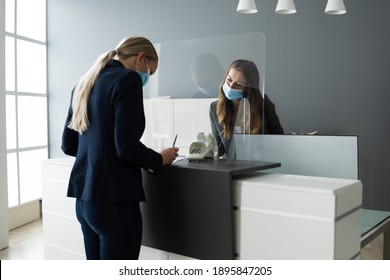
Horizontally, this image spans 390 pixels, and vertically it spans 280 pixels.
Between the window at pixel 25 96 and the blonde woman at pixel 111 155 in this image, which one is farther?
the window at pixel 25 96

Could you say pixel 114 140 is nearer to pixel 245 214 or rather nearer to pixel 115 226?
pixel 115 226

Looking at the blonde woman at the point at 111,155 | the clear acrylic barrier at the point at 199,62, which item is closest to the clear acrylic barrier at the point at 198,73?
the clear acrylic barrier at the point at 199,62

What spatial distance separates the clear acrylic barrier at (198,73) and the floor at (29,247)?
1.85m

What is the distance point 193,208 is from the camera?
2020mm

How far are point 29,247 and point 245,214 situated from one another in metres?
2.70

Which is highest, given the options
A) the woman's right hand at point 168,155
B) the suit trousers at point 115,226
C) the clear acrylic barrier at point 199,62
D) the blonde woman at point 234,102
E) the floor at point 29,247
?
the clear acrylic barrier at point 199,62

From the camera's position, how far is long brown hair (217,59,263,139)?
85.6 inches

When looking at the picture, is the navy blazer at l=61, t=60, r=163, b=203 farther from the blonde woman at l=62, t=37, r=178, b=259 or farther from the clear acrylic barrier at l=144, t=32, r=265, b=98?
the clear acrylic barrier at l=144, t=32, r=265, b=98

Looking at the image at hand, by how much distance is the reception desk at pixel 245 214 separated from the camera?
5.67 feet

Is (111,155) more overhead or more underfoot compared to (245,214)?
more overhead

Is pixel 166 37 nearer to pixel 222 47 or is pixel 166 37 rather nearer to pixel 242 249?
pixel 222 47

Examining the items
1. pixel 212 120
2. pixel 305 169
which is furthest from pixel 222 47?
pixel 305 169

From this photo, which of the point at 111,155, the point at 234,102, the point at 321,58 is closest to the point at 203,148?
Result: the point at 234,102

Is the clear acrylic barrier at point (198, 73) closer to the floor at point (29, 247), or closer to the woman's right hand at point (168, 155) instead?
the woman's right hand at point (168, 155)
